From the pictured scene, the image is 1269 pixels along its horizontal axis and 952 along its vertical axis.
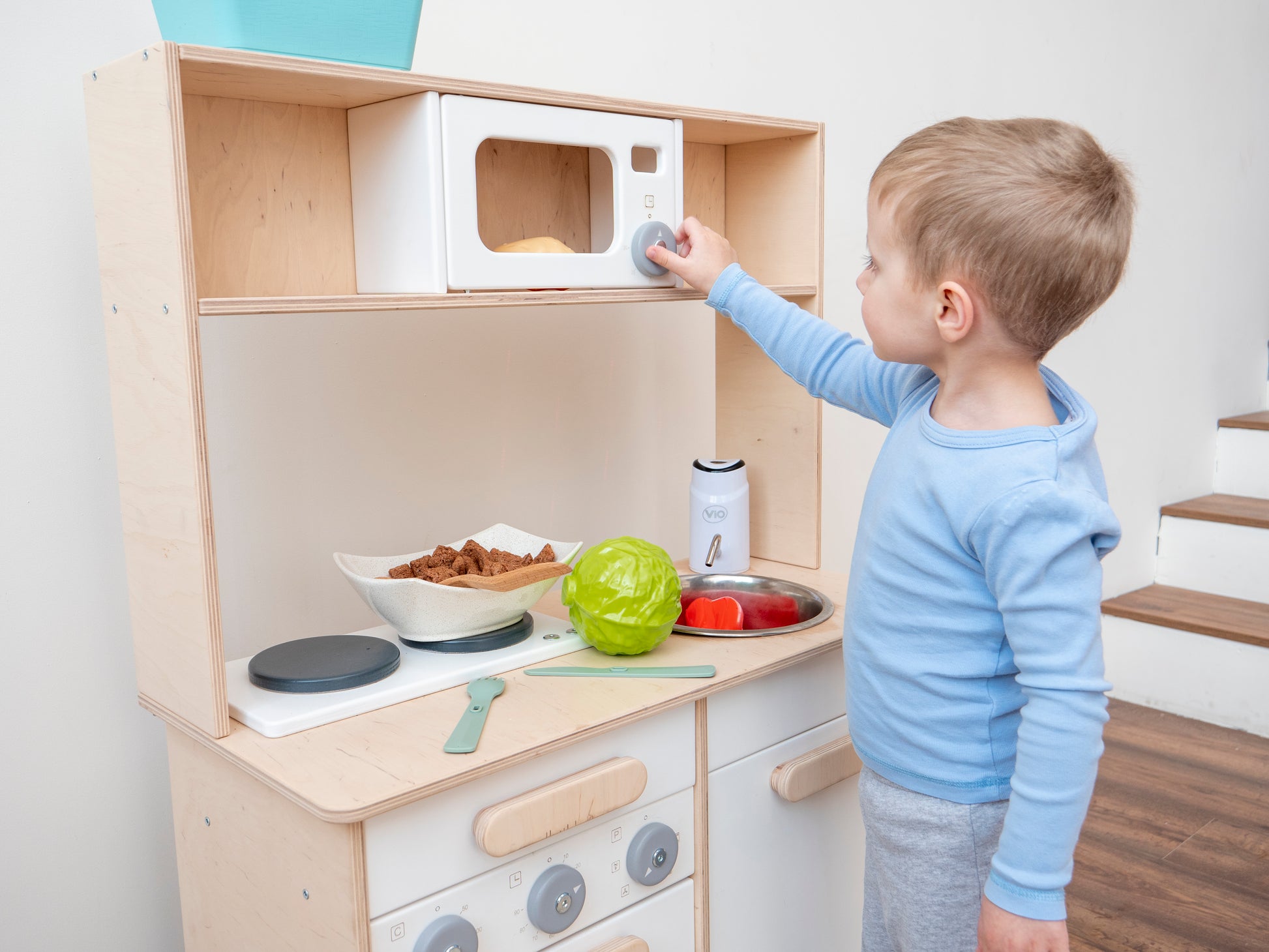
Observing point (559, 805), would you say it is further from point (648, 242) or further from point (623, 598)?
point (648, 242)

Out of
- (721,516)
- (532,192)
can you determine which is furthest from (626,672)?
(532,192)

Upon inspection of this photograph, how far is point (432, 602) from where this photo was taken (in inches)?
44.7

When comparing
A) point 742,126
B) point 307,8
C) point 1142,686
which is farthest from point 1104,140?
point 307,8

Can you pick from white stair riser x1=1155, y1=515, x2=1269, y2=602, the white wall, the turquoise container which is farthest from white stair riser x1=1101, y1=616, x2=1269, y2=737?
the turquoise container

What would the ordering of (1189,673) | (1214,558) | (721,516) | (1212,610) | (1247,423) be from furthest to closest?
(1247,423)
(1214,558)
(1212,610)
(1189,673)
(721,516)

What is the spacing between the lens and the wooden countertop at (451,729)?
2.88 ft

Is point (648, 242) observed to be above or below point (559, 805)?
above

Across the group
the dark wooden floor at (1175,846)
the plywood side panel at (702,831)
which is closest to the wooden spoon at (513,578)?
the plywood side panel at (702,831)

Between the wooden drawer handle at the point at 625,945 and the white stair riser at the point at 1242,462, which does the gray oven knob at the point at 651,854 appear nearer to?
the wooden drawer handle at the point at 625,945

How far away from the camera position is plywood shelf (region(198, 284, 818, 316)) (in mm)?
918

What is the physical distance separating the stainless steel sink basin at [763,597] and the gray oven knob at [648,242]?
0.42 m

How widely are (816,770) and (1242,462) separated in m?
2.57

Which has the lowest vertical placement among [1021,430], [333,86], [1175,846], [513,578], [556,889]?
[1175,846]

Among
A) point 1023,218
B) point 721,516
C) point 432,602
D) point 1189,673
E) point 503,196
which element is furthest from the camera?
point 1189,673
